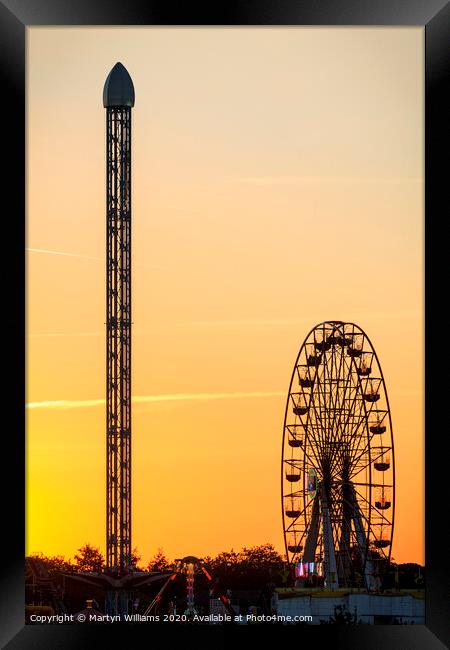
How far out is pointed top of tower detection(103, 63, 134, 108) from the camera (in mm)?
14945

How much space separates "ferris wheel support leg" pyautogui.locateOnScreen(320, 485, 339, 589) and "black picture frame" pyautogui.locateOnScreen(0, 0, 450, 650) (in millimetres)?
8850

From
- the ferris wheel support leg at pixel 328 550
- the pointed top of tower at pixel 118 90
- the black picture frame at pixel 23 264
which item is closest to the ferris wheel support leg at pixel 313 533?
the ferris wheel support leg at pixel 328 550

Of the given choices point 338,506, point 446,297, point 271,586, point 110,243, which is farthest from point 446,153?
point 271,586

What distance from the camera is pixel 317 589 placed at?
50.3ft

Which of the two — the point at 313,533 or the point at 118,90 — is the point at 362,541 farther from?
the point at 118,90

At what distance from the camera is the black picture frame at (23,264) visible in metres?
6.28

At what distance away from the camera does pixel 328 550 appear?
603 inches

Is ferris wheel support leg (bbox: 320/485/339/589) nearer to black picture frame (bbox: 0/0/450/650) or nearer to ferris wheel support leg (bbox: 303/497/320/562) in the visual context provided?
ferris wheel support leg (bbox: 303/497/320/562)

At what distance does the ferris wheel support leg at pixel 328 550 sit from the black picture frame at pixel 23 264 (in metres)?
8.85

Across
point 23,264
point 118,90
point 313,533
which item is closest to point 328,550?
point 313,533

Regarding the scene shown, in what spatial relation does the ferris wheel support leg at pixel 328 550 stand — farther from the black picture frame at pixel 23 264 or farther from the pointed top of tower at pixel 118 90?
the black picture frame at pixel 23 264

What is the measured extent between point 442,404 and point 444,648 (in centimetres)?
121

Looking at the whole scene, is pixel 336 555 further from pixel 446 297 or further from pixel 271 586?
pixel 446 297

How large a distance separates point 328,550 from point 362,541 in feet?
1.44
